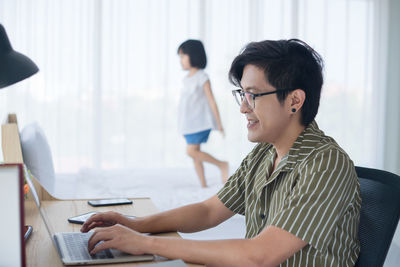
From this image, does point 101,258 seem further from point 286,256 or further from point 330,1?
point 330,1

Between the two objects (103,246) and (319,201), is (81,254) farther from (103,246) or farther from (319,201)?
(319,201)

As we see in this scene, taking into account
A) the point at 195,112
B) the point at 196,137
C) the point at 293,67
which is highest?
the point at 293,67

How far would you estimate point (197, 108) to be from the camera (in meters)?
3.88

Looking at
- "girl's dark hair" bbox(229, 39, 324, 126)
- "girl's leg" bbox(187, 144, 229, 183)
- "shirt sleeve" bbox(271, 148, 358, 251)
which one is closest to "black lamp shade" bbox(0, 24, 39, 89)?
"girl's dark hair" bbox(229, 39, 324, 126)

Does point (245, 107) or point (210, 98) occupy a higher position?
point (245, 107)

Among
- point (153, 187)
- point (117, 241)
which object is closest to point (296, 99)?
point (117, 241)

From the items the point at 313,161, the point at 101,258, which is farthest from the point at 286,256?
the point at 101,258

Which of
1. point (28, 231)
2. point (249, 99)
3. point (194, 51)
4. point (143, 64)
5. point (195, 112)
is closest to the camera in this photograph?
point (28, 231)

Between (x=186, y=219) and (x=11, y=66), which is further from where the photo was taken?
(x=186, y=219)

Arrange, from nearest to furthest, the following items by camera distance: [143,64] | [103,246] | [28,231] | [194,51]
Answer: [103,246] < [28,231] < [194,51] < [143,64]

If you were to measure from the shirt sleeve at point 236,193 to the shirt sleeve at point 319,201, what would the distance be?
1.11 feet

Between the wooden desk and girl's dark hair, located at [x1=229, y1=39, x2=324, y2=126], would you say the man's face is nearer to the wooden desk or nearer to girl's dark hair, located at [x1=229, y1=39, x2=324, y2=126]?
girl's dark hair, located at [x1=229, y1=39, x2=324, y2=126]

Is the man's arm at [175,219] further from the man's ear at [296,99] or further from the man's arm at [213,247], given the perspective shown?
the man's ear at [296,99]

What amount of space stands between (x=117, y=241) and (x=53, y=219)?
0.40 m
